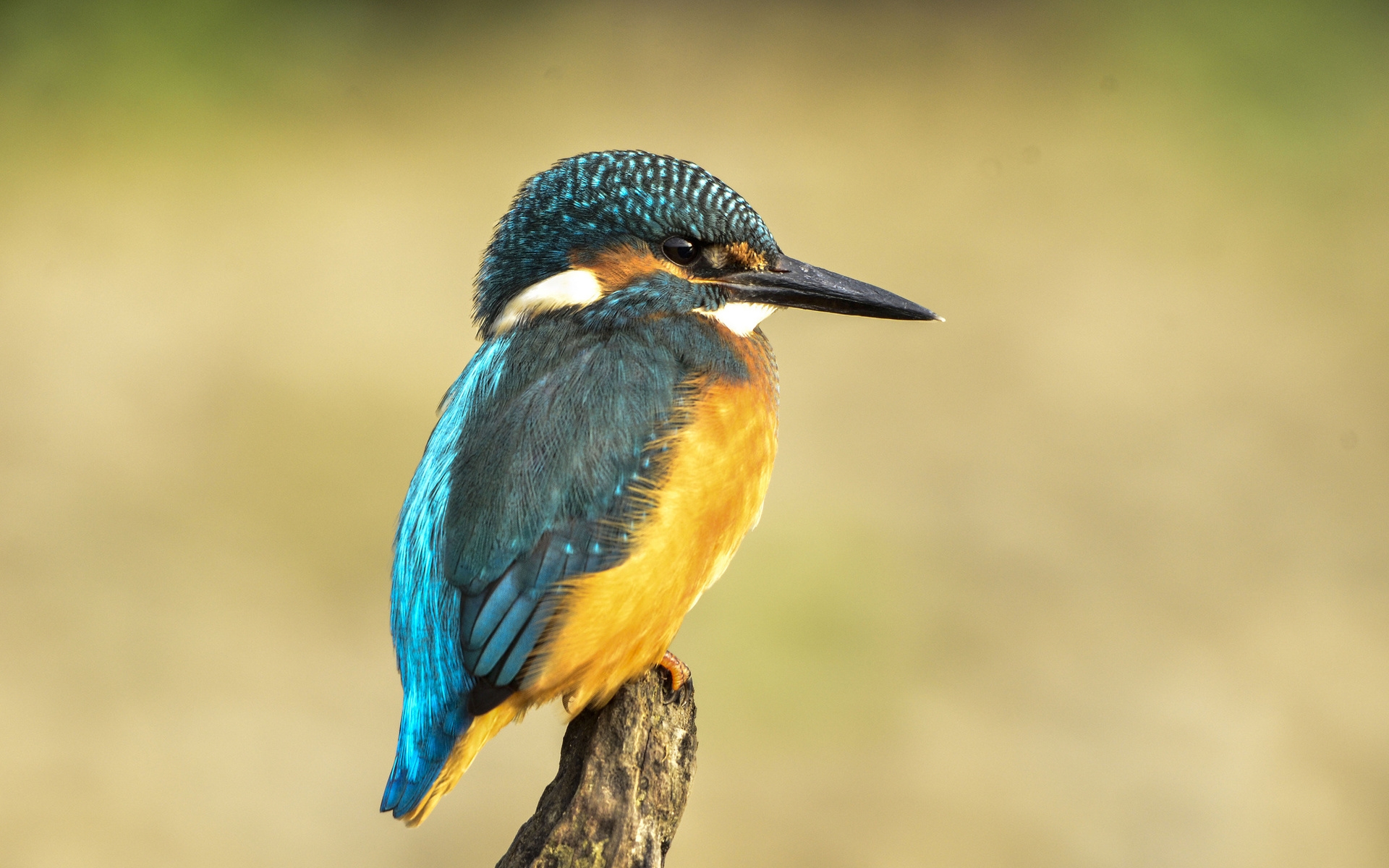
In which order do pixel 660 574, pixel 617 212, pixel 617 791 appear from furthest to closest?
pixel 617 212 < pixel 660 574 < pixel 617 791

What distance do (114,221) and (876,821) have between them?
6206mm

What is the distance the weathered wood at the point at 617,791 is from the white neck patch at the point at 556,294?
68 centimetres

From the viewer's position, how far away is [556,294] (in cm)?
211

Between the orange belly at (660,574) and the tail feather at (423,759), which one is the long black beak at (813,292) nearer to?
the orange belly at (660,574)

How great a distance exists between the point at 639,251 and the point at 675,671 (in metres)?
0.76

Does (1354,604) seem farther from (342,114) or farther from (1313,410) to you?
(342,114)

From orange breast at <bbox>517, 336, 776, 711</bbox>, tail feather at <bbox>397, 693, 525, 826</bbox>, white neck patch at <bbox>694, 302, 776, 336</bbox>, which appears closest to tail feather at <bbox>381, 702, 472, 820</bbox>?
tail feather at <bbox>397, 693, 525, 826</bbox>

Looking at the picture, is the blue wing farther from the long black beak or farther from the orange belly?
the long black beak

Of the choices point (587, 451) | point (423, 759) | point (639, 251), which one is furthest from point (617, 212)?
point (423, 759)

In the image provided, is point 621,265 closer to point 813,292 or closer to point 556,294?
point 556,294

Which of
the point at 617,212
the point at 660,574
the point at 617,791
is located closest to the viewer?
the point at 617,791

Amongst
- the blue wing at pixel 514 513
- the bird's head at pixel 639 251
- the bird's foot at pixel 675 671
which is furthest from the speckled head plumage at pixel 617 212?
the bird's foot at pixel 675 671

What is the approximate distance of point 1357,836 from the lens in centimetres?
441

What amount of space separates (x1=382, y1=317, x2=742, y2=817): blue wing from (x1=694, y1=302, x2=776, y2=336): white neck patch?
13 centimetres
